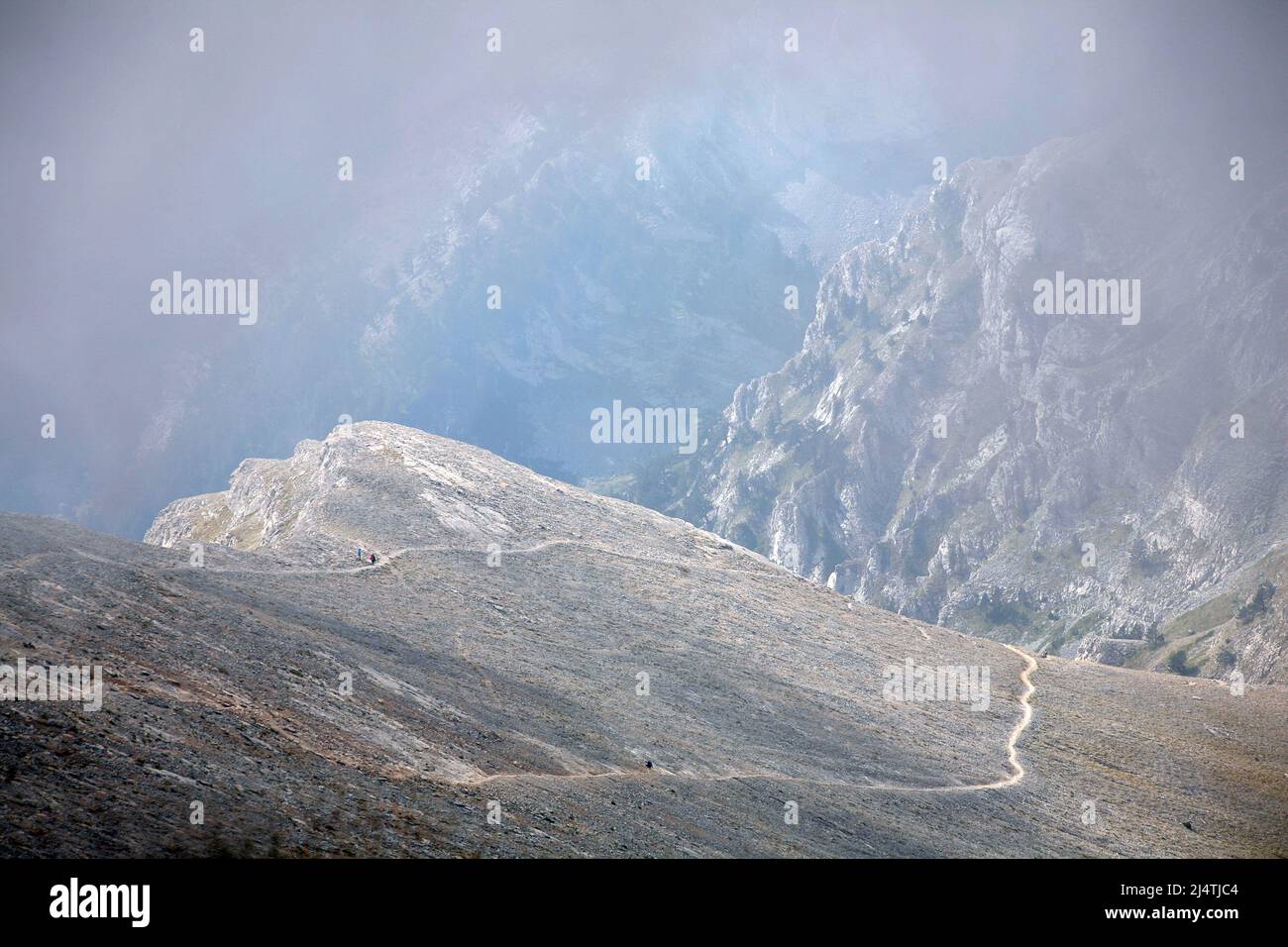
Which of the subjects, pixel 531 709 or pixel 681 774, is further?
pixel 531 709

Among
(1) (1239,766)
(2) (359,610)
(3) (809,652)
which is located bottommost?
(1) (1239,766)

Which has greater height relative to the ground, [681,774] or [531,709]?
[531,709]

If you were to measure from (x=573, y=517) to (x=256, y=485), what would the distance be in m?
69.0

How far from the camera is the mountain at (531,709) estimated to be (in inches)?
1828

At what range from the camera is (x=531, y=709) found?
74.3 m

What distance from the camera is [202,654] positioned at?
62.3 meters

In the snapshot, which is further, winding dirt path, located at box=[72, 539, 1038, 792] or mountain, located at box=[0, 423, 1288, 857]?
winding dirt path, located at box=[72, 539, 1038, 792]

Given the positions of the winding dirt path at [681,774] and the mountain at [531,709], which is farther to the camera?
the winding dirt path at [681,774]

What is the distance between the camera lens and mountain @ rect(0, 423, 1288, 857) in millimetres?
46438
